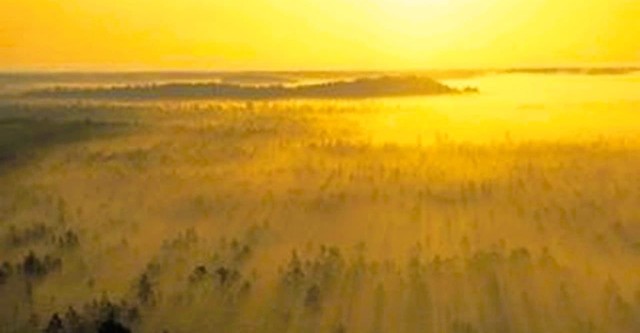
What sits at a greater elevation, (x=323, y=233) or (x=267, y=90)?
(x=323, y=233)

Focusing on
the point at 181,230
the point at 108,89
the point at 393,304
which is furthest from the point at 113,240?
the point at 108,89

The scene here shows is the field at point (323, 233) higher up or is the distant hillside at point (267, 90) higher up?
the field at point (323, 233)

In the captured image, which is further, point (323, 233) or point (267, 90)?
point (267, 90)

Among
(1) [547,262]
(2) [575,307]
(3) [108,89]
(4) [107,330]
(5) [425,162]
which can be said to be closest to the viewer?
(4) [107,330]

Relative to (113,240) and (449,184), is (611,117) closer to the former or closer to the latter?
(449,184)
